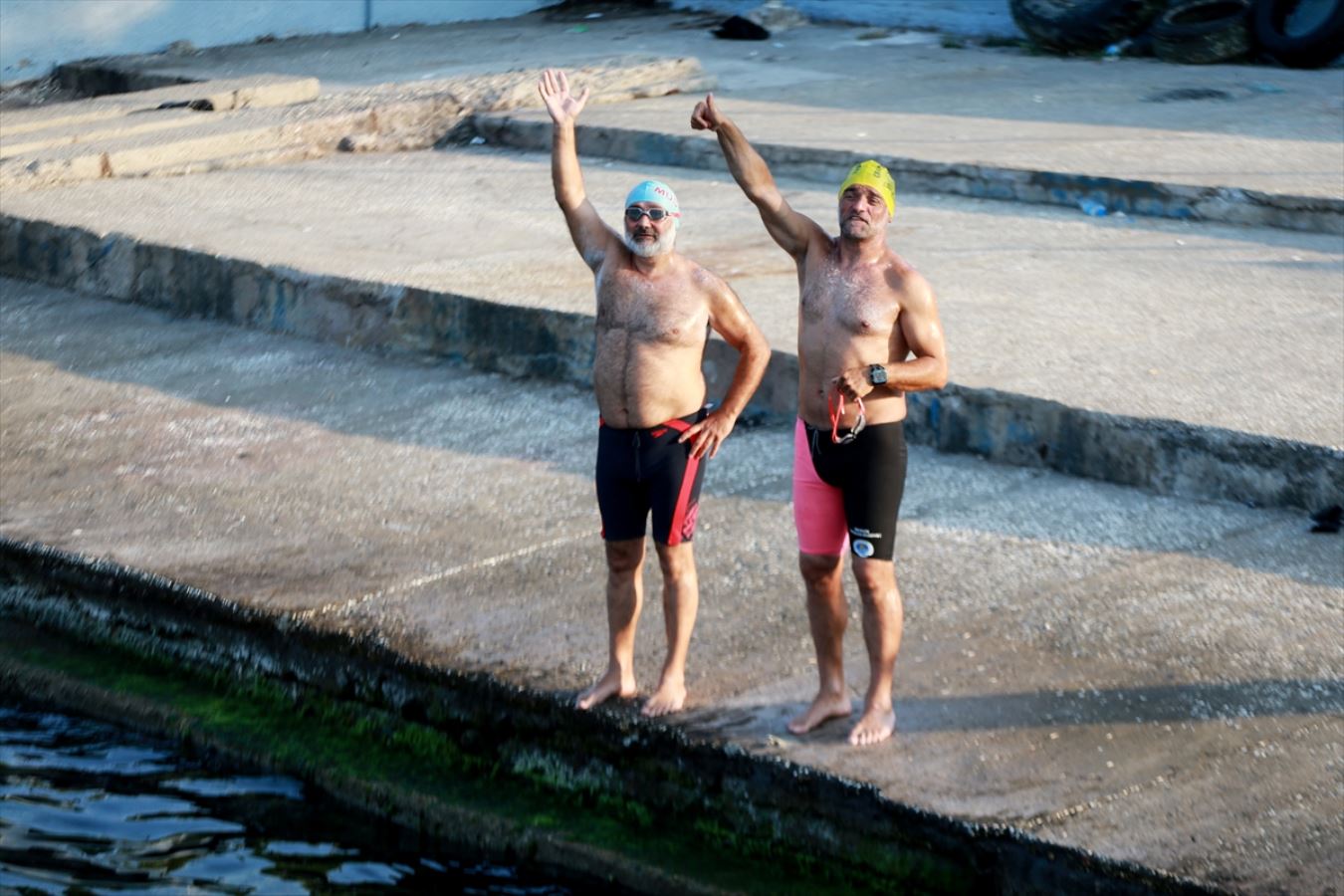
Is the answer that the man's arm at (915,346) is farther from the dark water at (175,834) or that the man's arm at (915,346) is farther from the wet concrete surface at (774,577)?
the dark water at (175,834)

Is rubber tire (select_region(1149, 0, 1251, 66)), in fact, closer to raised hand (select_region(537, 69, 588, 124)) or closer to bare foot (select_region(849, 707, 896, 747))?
raised hand (select_region(537, 69, 588, 124))

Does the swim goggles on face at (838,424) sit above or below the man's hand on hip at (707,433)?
above

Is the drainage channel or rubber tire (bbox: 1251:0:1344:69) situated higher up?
rubber tire (bbox: 1251:0:1344:69)

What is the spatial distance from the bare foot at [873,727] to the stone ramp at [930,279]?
7.24ft

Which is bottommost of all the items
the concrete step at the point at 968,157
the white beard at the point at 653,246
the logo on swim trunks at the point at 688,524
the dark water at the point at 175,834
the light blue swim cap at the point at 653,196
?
the dark water at the point at 175,834

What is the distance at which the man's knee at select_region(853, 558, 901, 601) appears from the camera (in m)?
4.47

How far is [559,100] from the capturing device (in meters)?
4.92

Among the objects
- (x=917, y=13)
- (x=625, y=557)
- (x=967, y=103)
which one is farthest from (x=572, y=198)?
(x=917, y=13)

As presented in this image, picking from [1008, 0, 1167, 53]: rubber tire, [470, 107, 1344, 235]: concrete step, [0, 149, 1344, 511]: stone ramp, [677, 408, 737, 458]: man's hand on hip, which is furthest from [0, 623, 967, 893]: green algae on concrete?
[1008, 0, 1167, 53]: rubber tire

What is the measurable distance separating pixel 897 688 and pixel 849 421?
2.83ft

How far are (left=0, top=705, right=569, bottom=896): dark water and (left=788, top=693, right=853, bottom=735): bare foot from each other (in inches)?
29.3

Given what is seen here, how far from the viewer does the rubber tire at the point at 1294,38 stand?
13.6 m

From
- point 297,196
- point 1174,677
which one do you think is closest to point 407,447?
point 1174,677

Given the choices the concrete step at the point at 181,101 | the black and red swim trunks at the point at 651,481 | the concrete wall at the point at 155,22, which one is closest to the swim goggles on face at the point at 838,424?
the black and red swim trunks at the point at 651,481
